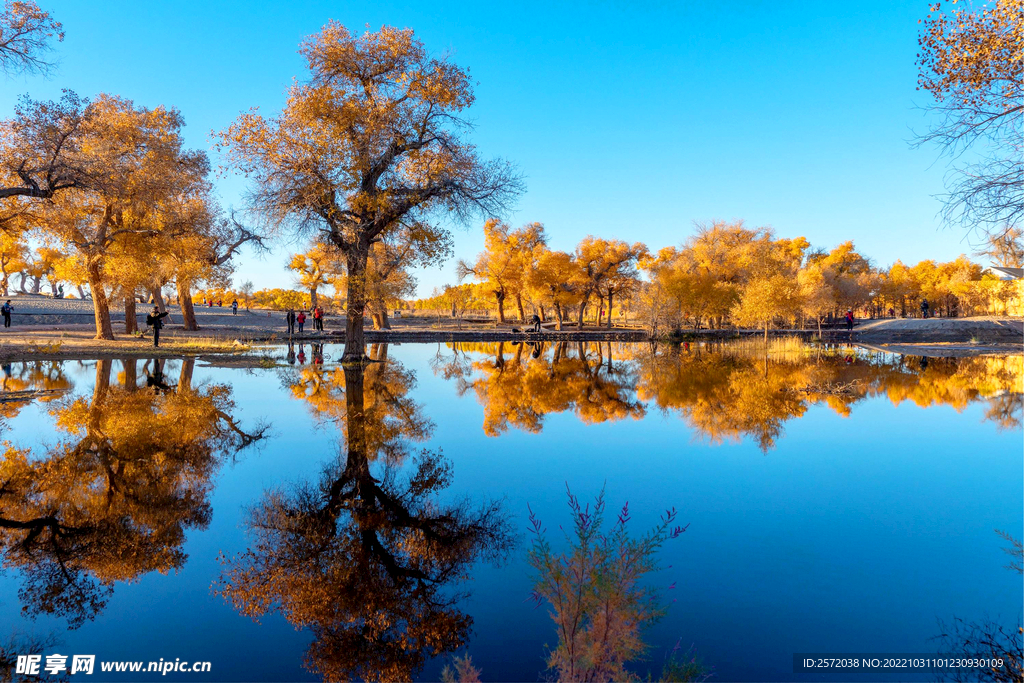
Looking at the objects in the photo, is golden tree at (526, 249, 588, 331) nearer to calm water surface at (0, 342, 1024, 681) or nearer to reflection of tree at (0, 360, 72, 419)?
reflection of tree at (0, 360, 72, 419)

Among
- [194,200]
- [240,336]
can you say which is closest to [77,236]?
[194,200]

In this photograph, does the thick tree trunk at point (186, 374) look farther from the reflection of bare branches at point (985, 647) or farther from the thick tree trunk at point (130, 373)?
the reflection of bare branches at point (985, 647)

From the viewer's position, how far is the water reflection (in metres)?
10.6

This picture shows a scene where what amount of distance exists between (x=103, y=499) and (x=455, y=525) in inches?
148

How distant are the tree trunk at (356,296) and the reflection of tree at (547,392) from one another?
4514 millimetres

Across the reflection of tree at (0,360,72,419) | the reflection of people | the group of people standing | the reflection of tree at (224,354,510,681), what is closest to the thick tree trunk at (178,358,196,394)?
the reflection of people

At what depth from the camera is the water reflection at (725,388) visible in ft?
34.9

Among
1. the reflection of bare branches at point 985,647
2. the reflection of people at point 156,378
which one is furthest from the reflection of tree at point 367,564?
the reflection of people at point 156,378

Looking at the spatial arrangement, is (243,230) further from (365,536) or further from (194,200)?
(365,536)

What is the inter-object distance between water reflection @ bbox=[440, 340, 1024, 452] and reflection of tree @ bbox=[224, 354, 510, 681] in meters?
3.98

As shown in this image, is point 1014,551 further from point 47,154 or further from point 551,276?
point 551,276

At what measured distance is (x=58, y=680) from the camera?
314cm

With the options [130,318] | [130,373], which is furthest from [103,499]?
[130,318]

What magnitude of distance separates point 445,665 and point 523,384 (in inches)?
511
